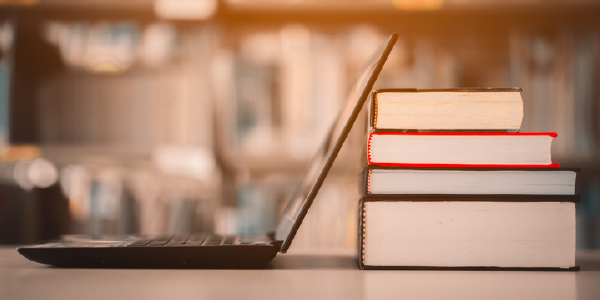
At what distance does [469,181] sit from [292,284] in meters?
0.25

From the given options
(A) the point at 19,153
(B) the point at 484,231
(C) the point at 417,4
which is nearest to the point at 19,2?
(A) the point at 19,153

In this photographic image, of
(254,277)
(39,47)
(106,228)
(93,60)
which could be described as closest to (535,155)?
(254,277)

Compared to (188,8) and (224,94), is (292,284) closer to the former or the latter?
(224,94)

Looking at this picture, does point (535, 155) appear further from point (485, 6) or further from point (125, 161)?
point (125, 161)

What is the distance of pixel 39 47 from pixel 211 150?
0.77 metres

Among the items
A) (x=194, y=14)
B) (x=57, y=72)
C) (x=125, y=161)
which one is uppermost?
(x=194, y=14)

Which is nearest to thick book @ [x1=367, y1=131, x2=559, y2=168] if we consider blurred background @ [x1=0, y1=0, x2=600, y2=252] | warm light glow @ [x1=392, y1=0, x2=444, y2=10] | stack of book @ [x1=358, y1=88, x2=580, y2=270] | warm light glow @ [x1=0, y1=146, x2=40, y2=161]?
stack of book @ [x1=358, y1=88, x2=580, y2=270]

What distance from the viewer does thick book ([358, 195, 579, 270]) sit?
1.76 ft

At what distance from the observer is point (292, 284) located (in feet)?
1.54

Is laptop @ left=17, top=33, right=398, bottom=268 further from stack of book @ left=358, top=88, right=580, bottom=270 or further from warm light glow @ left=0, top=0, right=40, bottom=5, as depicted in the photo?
warm light glow @ left=0, top=0, right=40, bottom=5

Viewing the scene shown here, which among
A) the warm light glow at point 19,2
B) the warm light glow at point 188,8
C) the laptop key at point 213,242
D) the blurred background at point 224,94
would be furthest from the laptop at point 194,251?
the warm light glow at point 19,2

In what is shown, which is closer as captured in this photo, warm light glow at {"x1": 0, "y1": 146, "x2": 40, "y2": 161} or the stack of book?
the stack of book

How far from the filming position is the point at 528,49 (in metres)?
1.59

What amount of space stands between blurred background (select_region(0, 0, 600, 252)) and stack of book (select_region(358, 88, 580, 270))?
1.01 meters
